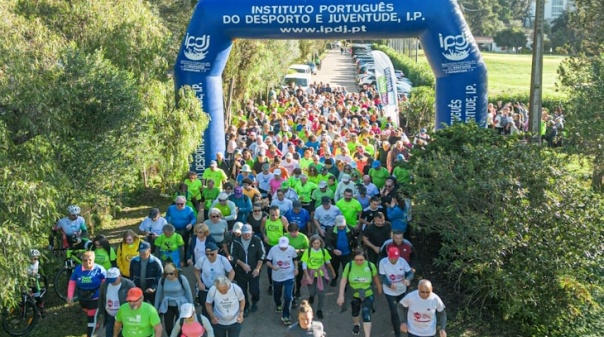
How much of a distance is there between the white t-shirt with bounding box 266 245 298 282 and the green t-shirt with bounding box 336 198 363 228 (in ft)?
5.93

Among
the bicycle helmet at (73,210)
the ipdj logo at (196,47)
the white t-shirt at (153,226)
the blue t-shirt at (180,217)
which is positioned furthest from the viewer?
the ipdj logo at (196,47)

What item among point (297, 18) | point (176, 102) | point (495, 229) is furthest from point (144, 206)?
point (495, 229)

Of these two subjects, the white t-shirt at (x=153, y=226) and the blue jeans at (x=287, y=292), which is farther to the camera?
the white t-shirt at (x=153, y=226)

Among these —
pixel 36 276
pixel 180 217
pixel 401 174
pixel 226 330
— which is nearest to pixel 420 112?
pixel 401 174

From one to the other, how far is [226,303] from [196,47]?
340 inches

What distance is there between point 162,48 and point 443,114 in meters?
6.63

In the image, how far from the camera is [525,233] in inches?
331

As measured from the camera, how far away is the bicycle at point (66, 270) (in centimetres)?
978

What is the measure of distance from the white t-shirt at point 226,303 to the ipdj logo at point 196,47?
839cm

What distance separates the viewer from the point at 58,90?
367 inches

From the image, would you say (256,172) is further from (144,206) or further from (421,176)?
(421,176)

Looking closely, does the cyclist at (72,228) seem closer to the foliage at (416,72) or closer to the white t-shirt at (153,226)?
the white t-shirt at (153,226)

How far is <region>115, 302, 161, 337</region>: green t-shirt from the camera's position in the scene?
6938mm

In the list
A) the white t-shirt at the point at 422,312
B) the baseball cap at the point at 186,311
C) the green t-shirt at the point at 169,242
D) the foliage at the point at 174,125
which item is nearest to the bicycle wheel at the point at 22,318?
the green t-shirt at the point at 169,242
